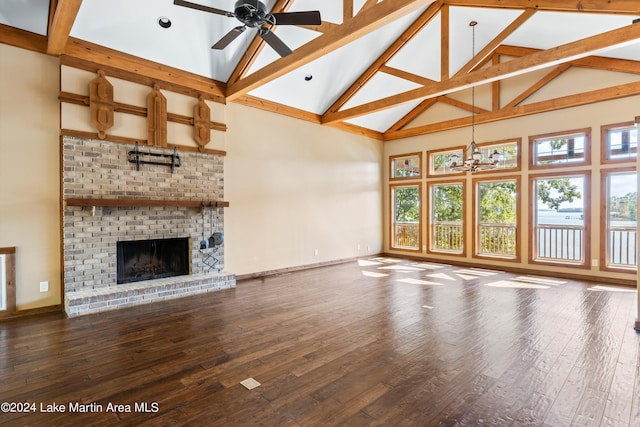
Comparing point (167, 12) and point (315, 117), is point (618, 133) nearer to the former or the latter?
point (315, 117)

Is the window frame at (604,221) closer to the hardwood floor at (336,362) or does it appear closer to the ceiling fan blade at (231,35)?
the hardwood floor at (336,362)

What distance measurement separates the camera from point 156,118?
5.08 m

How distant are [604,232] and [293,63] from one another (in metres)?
6.56

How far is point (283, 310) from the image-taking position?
4355 millimetres

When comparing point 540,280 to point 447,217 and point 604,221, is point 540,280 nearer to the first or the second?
point 604,221

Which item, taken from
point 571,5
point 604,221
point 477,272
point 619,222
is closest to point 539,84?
point 571,5

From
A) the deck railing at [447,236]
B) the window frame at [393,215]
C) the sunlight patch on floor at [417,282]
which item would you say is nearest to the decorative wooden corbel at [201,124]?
the sunlight patch on floor at [417,282]

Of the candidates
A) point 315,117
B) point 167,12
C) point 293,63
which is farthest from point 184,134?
point 315,117

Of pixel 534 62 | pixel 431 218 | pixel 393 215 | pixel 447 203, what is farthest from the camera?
pixel 393 215

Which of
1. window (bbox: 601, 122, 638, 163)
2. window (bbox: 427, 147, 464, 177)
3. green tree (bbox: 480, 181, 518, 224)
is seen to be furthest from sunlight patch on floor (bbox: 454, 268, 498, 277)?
window (bbox: 601, 122, 638, 163)

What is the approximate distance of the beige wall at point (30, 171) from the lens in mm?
4035

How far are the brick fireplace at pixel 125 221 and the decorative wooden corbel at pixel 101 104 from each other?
244 millimetres

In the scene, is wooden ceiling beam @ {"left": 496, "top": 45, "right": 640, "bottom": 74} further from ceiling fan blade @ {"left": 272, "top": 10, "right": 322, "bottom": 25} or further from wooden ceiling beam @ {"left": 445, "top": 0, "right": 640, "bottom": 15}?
ceiling fan blade @ {"left": 272, "top": 10, "right": 322, "bottom": 25}

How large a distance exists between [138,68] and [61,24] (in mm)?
1330
